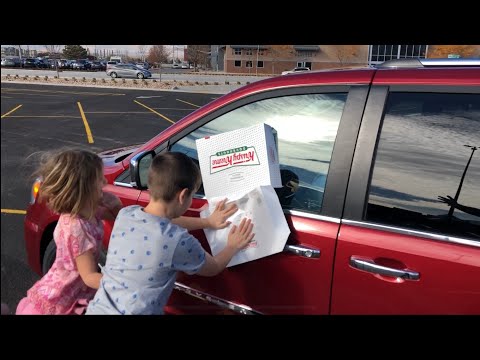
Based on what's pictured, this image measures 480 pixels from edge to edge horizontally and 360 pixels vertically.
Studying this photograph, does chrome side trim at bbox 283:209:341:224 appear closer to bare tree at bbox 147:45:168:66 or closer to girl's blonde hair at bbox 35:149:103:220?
girl's blonde hair at bbox 35:149:103:220

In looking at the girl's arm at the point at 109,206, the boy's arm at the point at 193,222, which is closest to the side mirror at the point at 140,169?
the girl's arm at the point at 109,206

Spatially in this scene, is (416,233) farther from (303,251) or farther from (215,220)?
(215,220)

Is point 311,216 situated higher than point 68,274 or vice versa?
point 311,216

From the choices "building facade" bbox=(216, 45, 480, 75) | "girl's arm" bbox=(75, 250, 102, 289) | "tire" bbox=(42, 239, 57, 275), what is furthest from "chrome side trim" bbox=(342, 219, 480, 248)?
"tire" bbox=(42, 239, 57, 275)

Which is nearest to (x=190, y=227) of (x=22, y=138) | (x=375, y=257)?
(x=375, y=257)

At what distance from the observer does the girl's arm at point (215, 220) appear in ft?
6.44

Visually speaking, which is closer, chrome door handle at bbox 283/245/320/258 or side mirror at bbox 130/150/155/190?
chrome door handle at bbox 283/245/320/258

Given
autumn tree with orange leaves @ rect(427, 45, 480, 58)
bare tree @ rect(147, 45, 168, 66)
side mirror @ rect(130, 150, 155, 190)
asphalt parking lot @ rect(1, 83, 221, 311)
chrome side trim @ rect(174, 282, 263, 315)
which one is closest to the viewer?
chrome side trim @ rect(174, 282, 263, 315)

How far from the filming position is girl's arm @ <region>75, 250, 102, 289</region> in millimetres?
1681

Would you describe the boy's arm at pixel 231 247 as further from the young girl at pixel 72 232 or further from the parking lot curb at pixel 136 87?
the parking lot curb at pixel 136 87

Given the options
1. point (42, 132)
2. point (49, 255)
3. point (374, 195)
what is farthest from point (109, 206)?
point (42, 132)

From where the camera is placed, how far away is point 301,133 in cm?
208

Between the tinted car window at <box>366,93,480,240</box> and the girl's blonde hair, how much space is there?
120cm

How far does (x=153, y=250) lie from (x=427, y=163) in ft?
4.06
